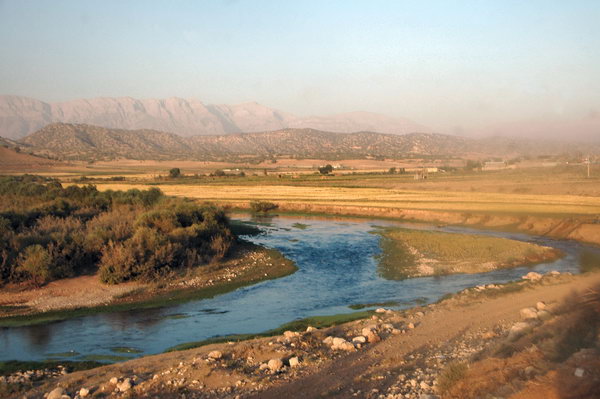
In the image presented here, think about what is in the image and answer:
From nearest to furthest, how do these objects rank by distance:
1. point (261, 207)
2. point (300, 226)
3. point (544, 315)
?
point (544, 315)
point (300, 226)
point (261, 207)

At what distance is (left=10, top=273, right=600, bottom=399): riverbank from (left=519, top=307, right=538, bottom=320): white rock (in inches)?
1.2

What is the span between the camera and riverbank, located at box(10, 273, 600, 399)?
35.5ft

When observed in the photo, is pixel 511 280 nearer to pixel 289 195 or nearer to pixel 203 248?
pixel 203 248

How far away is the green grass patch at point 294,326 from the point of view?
15.1 meters

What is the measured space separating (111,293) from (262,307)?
621 cm

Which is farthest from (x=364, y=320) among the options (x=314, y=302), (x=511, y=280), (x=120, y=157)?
(x=120, y=157)

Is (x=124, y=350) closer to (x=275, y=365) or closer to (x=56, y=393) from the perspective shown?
(x=56, y=393)

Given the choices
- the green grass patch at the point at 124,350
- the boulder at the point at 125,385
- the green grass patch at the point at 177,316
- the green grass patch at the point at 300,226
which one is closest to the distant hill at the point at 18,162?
the green grass patch at the point at 300,226

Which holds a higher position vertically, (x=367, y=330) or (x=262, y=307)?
(x=367, y=330)

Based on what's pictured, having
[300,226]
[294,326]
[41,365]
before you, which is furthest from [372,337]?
[300,226]

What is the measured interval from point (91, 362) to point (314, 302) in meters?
9.26

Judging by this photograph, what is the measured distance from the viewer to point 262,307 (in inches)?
783

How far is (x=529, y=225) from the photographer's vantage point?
4138 cm

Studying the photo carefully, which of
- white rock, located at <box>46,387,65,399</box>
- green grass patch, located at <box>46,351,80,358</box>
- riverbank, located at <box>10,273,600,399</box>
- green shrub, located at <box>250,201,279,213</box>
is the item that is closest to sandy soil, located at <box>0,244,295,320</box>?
green grass patch, located at <box>46,351,80,358</box>
